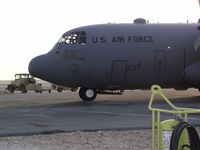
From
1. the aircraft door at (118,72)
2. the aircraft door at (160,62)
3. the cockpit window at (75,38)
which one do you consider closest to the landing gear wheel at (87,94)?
the aircraft door at (118,72)

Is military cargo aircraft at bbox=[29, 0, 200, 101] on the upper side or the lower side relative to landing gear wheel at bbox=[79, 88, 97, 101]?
upper

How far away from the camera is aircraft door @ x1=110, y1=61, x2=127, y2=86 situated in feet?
75.9

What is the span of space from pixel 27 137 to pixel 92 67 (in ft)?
42.2

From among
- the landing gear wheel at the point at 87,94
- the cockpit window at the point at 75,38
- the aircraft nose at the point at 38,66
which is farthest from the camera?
the landing gear wheel at the point at 87,94

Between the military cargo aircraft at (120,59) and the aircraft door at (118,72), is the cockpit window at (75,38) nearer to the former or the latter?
the military cargo aircraft at (120,59)

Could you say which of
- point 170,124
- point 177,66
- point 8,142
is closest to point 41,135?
point 8,142

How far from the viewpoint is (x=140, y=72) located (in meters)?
23.4

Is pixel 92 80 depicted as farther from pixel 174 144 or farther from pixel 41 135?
pixel 174 144

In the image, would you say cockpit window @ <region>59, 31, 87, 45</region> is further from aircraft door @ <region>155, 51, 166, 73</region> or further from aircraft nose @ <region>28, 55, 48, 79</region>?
aircraft door @ <region>155, 51, 166, 73</region>

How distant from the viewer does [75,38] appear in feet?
78.1

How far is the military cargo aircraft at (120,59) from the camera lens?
2294 centimetres

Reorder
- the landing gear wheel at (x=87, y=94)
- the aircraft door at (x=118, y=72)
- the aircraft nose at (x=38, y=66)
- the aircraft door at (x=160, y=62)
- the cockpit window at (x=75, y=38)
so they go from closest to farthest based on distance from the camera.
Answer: the aircraft nose at (x=38, y=66)
the aircraft door at (x=118, y=72)
the aircraft door at (x=160, y=62)
the cockpit window at (x=75, y=38)
the landing gear wheel at (x=87, y=94)

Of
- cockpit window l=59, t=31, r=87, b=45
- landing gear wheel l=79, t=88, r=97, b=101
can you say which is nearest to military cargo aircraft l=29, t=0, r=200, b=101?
cockpit window l=59, t=31, r=87, b=45

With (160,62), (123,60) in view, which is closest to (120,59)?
(123,60)
